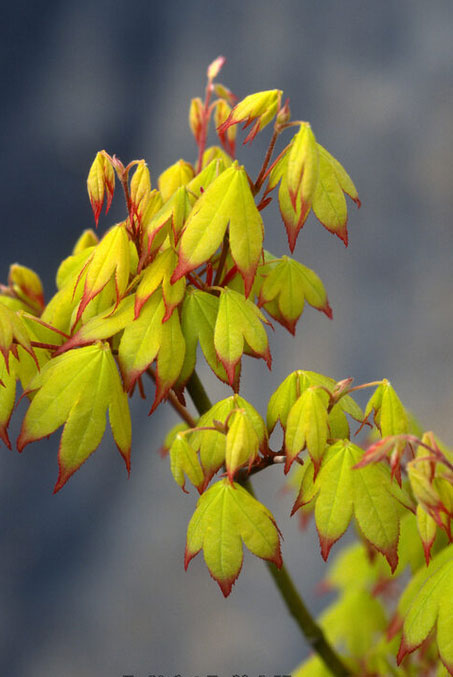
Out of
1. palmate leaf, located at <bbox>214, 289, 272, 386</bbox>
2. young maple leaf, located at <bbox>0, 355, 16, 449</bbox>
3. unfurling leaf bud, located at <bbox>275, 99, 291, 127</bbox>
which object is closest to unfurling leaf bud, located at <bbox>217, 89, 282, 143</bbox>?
unfurling leaf bud, located at <bbox>275, 99, 291, 127</bbox>

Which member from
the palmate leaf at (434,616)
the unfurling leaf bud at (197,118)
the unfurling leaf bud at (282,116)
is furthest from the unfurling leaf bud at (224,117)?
the palmate leaf at (434,616)

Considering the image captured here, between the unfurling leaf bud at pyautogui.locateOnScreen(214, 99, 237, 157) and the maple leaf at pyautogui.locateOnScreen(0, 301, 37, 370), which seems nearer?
the maple leaf at pyautogui.locateOnScreen(0, 301, 37, 370)

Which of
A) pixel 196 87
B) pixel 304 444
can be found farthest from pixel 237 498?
pixel 196 87

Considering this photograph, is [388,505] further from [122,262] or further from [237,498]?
[122,262]

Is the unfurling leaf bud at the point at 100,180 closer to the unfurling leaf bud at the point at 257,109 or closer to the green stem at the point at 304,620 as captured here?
the unfurling leaf bud at the point at 257,109

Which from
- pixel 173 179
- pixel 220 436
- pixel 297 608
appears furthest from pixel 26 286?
pixel 297 608

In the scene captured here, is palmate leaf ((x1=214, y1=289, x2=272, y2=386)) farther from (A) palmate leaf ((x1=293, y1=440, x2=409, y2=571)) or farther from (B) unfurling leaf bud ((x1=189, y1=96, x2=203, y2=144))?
(B) unfurling leaf bud ((x1=189, y1=96, x2=203, y2=144))
